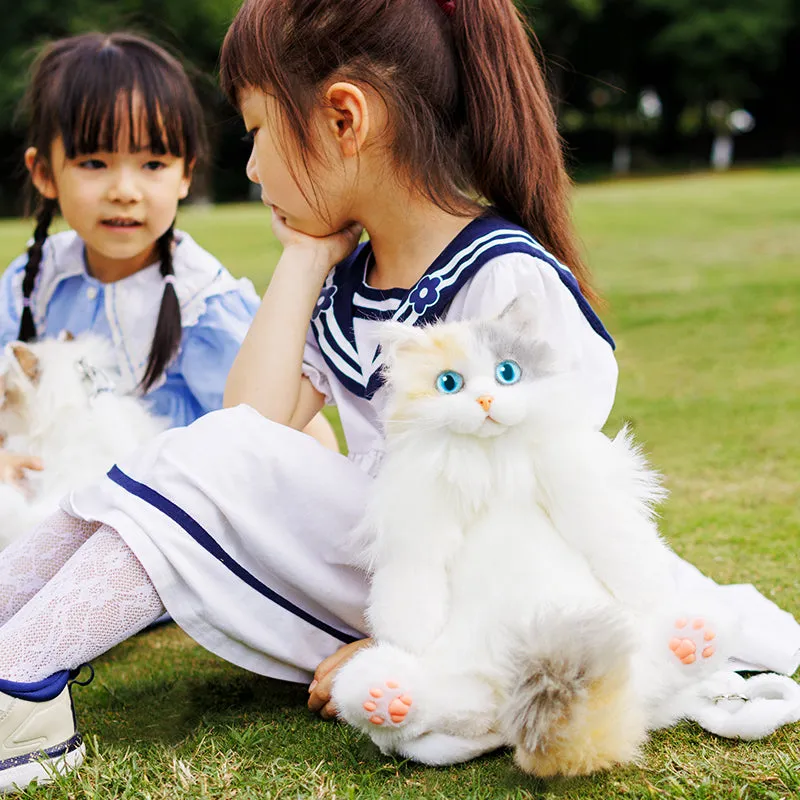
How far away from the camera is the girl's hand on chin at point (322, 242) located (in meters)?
2.00

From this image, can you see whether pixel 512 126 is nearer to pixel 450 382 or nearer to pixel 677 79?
pixel 450 382

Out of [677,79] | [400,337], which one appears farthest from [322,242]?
[677,79]

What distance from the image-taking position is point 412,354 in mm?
1540

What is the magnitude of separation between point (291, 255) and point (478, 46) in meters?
0.52

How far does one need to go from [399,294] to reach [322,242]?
0.21 metres

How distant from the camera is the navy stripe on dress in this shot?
1608 mm

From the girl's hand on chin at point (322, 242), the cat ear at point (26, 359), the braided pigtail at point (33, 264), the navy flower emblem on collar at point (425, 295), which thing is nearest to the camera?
the navy flower emblem on collar at point (425, 295)

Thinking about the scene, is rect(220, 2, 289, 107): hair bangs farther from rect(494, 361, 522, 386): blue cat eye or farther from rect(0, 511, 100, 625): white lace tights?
rect(0, 511, 100, 625): white lace tights

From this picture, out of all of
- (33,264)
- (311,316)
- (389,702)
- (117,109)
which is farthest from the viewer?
(33,264)

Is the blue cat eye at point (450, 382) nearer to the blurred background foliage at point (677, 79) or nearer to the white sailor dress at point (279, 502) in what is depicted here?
the white sailor dress at point (279, 502)

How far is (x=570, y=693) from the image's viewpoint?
130 centimetres

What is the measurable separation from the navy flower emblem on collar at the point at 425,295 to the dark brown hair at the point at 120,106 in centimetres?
92

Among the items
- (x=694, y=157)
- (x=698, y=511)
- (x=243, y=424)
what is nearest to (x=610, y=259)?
(x=698, y=511)

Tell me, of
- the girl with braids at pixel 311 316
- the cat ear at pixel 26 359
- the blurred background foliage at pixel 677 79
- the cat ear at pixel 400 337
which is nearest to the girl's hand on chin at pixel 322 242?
the girl with braids at pixel 311 316
